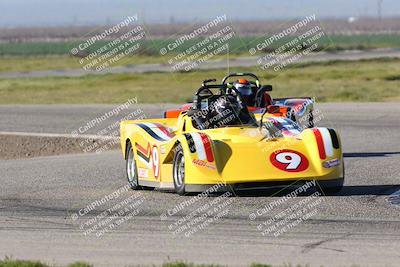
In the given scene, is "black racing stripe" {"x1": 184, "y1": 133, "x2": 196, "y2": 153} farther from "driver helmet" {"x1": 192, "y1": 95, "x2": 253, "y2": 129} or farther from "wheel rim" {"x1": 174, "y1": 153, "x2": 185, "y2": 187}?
"driver helmet" {"x1": 192, "y1": 95, "x2": 253, "y2": 129}

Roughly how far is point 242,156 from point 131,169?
2826 millimetres

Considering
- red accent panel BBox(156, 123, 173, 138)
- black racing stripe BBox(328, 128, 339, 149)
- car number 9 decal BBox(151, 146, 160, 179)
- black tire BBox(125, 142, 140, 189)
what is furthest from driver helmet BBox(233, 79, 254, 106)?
black racing stripe BBox(328, 128, 339, 149)

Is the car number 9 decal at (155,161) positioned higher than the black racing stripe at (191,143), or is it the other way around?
the black racing stripe at (191,143)

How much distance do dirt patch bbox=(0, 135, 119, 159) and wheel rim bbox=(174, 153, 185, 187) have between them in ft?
31.3

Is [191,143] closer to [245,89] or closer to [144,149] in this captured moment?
[144,149]

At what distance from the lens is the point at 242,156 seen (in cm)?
1400

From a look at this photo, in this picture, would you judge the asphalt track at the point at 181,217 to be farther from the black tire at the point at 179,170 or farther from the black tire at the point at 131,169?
the black tire at the point at 131,169

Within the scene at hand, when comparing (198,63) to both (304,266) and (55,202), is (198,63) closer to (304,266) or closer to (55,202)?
(55,202)

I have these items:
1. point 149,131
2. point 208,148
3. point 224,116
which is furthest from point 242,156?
point 149,131

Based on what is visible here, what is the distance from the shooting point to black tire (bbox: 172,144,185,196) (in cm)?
1445

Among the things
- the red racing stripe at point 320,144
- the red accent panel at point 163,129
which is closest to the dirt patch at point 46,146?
the red accent panel at point 163,129

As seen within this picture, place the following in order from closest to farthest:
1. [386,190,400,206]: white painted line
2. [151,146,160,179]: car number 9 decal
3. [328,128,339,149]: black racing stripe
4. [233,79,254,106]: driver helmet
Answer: [386,190,400,206]: white painted line < [328,128,339,149]: black racing stripe < [151,146,160,179]: car number 9 decal < [233,79,254,106]: driver helmet

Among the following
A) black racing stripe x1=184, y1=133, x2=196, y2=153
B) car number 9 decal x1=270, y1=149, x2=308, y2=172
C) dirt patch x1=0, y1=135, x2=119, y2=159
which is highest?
black racing stripe x1=184, y1=133, x2=196, y2=153

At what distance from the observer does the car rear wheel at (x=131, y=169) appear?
16094 mm
